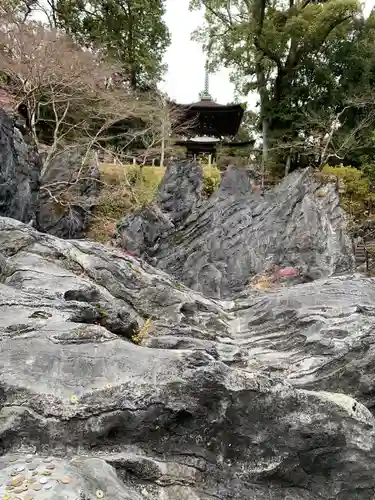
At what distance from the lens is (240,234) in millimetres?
14039

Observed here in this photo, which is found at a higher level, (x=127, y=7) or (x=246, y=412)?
(x=127, y=7)

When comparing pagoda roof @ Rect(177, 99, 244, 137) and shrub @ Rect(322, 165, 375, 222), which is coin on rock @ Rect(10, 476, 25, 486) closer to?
shrub @ Rect(322, 165, 375, 222)

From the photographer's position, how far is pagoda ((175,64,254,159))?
27.5 metres

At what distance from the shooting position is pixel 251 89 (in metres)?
27.7

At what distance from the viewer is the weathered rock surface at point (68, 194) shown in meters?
16.4

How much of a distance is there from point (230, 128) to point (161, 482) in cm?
2794

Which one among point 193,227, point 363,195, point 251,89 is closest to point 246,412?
point 193,227

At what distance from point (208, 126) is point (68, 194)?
13999mm

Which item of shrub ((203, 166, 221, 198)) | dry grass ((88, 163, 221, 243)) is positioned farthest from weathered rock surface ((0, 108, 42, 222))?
shrub ((203, 166, 221, 198))

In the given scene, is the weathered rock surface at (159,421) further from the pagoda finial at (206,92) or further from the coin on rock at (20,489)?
the pagoda finial at (206,92)

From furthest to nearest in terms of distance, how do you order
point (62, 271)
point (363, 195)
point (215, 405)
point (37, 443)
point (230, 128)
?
point (230, 128)
point (363, 195)
point (62, 271)
point (215, 405)
point (37, 443)

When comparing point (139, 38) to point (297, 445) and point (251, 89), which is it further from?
point (297, 445)

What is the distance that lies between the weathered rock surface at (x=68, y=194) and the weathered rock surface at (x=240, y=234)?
2528 millimetres

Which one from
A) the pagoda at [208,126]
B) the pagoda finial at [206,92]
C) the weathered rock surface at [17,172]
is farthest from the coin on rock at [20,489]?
the pagoda finial at [206,92]
